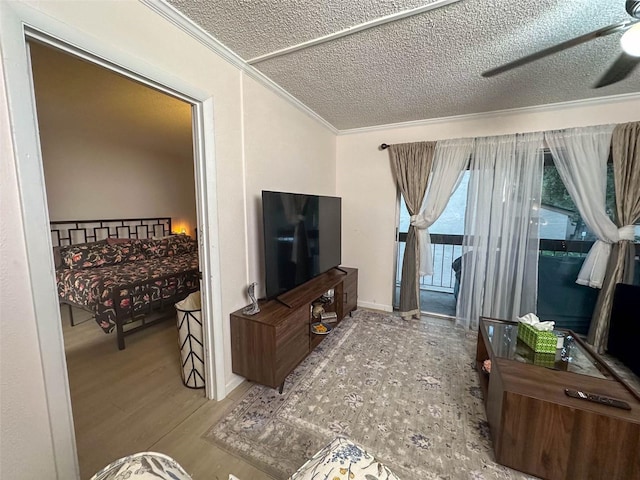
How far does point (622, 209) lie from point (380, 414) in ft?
9.31

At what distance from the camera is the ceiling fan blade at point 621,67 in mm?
1315

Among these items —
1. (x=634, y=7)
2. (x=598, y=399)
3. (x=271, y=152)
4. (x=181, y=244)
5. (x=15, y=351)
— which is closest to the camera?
(x=15, y=351)

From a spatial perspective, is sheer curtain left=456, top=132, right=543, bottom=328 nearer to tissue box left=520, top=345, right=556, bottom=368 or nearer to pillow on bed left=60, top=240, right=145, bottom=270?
tissue box left=520, top=345, right=556, bottom=368

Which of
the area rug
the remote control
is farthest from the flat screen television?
the remote control

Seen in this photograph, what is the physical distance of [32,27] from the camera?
94 centimetres

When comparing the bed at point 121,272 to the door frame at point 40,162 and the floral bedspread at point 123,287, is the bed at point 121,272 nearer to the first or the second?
the floral bedspread at point 123,287

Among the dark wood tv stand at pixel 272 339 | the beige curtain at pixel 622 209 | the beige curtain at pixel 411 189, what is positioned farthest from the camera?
the beige curtain at pixel 411 189

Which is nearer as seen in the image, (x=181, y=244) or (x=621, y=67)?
(x=621, y=67)

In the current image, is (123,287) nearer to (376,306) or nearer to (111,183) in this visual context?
(111,183)

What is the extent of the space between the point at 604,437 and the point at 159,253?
14.8ft

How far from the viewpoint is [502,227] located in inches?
109

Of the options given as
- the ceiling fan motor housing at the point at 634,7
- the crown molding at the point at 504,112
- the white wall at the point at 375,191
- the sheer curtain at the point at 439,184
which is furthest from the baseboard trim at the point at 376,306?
A: the ceiling fan motor housing at the point at 634,7

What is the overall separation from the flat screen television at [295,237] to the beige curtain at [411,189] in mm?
870

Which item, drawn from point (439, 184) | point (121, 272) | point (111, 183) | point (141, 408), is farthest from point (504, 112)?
point (111, 183)
